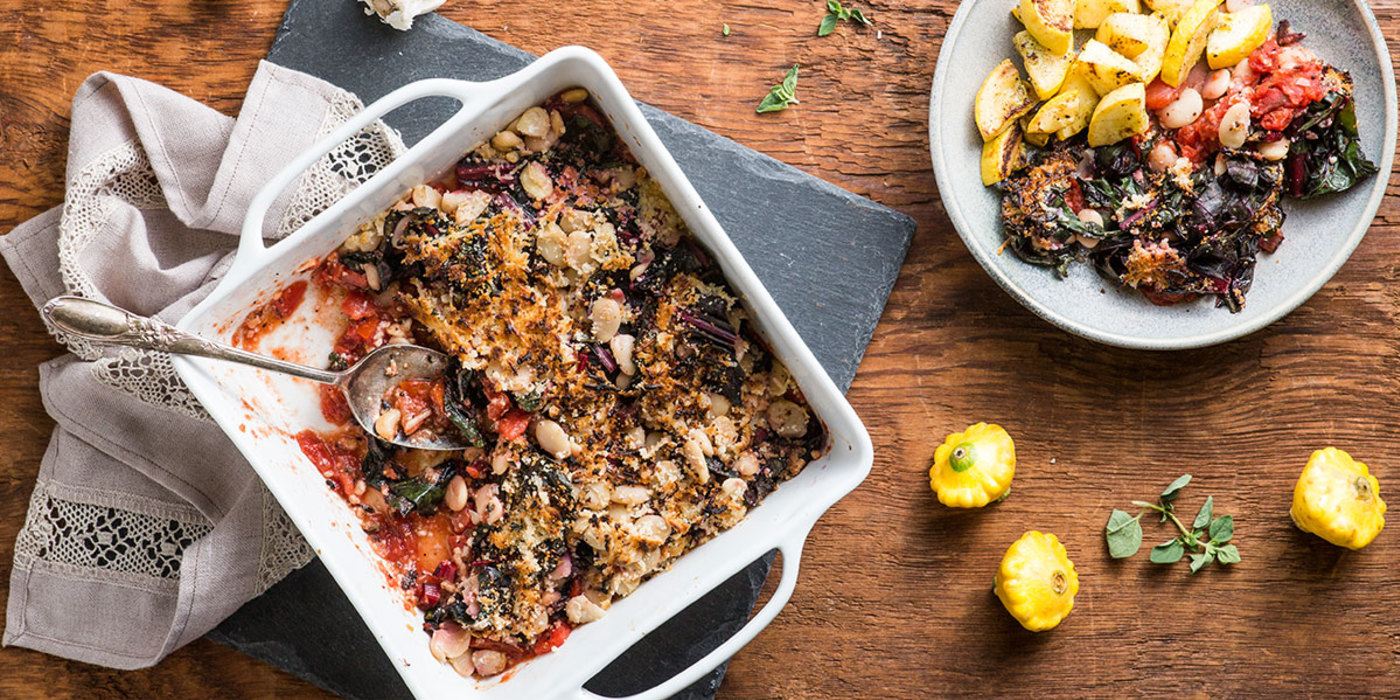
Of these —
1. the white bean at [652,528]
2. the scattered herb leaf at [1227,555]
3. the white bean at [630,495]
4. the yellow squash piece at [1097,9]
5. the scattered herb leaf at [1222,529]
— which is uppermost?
the yellow squash piece at [1097,9]

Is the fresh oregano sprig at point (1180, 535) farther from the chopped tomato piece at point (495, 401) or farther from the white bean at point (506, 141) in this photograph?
the white bean at point (506, 141)

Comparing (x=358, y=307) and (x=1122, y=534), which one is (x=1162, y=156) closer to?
(x=1122, y=534)

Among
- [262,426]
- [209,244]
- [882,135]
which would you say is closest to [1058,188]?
[882,135]

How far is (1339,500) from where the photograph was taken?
8.45ft

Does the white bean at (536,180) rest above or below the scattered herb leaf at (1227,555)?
above

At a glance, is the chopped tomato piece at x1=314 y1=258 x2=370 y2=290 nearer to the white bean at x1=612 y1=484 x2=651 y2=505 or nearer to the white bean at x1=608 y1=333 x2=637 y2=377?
the white bean at x1=608 y1=333 x2=637 y2=377

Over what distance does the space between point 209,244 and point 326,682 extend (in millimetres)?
1196

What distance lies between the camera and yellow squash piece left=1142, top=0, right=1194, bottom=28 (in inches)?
97.7

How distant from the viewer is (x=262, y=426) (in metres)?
2.21

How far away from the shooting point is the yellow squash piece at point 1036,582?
2562 millimetres

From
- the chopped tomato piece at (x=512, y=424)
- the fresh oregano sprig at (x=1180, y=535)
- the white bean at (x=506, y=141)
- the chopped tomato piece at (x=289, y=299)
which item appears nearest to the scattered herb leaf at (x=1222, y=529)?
the fresh oregano sprig at (x=1180, y=535)

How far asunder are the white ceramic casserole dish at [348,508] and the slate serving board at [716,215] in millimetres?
361

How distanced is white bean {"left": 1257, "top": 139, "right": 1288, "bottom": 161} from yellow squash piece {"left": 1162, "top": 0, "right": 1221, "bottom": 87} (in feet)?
0.94

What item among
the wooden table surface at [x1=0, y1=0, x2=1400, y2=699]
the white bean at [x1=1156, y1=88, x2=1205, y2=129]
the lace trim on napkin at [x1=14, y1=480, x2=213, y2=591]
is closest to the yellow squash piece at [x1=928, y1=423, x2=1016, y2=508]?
the wooden table surface at [x1=0, y1=0, x2=1400, y2=699]
